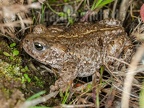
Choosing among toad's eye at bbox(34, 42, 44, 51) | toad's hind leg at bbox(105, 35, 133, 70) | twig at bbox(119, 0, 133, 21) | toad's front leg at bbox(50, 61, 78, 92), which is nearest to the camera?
toad's front leg at bbox(50, 61, 78, 92)

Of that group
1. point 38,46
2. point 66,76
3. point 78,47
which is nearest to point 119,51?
point 78,47

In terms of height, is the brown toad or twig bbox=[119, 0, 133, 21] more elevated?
twig bbox=[119, 0, 133, 21]

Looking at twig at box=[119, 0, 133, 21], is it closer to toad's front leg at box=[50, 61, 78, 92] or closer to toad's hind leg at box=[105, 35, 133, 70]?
toad's hind leg at box=[105, 35, 133, 70]

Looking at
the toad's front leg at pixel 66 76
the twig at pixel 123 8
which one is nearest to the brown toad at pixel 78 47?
the toad's front leg at pixel 66 76

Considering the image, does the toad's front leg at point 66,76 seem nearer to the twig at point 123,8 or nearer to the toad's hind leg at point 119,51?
the toad's hind leg at point 119,51

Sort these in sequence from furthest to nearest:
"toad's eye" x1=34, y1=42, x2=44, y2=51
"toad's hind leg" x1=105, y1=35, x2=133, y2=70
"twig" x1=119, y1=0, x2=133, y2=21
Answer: "twig" x1=119, y1=0, x2=133, y2=21
"toad's hind leg" x1=105, y1=35, x2=133, y2=70
"toad's eye" x1=34, y1=42, x2=44, y2=51

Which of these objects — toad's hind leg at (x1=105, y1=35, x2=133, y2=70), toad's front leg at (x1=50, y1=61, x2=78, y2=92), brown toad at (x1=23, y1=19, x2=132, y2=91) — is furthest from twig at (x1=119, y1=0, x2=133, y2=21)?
toad's front leg at (x1=50, y1=61, x2=78, y2=92)

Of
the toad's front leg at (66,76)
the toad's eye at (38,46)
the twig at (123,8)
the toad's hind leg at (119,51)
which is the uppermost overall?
the twig at (123,8)

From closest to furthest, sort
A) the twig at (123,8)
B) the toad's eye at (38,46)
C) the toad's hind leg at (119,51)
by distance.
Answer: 1. the toad's eye at (38,46)
2. the toad's hind leg at (119,51)
3. the twig at (123,8)

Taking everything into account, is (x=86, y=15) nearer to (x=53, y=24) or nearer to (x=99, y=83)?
(x=53, y=24)
